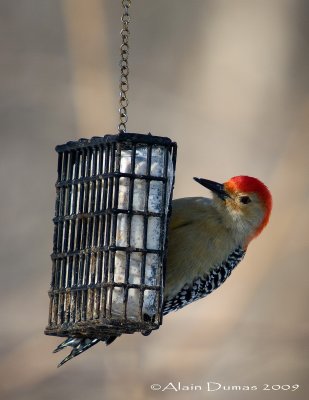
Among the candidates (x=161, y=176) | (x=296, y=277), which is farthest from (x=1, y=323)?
(x=161, y=176)

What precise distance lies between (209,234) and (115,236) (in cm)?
134

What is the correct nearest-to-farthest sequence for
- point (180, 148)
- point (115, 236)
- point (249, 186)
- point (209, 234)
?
1. point (115, 236)
2. point (209, 234)
3. point (249, 186)
4. point (180, 148)

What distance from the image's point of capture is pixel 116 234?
31.0 ft

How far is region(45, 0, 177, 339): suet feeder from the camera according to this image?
9.43m

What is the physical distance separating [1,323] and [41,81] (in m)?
2.91

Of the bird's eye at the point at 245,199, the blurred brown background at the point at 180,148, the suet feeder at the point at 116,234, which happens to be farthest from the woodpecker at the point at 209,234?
the blurred brown background at the point at 180,148

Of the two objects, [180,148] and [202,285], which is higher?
[180,148]

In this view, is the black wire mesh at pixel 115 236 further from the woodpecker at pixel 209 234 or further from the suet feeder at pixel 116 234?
the woodpecker at pixel 209 234

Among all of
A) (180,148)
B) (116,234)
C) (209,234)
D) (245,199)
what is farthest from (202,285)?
(180,148)

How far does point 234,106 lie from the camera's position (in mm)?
16234

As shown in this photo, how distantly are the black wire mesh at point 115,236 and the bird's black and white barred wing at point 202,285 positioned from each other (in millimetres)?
1002

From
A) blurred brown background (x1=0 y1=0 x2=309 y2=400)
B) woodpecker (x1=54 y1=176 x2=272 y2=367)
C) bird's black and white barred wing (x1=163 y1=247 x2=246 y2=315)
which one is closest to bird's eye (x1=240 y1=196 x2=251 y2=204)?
woodpecker (x1=54 y1=176 x2=272 y2=367)

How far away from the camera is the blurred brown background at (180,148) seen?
14.4m

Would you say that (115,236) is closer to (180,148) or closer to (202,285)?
(202,285)
